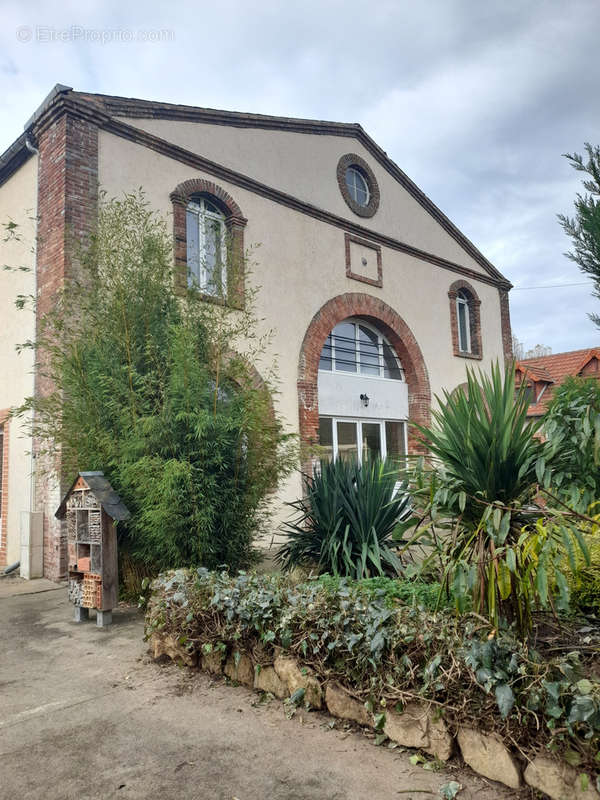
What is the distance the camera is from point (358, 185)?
1216 centimetres

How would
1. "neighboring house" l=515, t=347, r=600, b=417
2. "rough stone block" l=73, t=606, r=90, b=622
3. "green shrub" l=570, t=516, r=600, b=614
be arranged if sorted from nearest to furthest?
1. "green shrub" l=570, t=516, r=600, b=614
2. "rough stone block" l=73, t=606, r=90, b=622
3. "neighboring house" l=515, t=347, r=600, b=417

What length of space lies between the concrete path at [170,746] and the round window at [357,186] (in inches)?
402

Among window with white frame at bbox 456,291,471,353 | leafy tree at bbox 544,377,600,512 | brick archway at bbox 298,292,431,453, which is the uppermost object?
window with white frame at bbox 456,291,471,353

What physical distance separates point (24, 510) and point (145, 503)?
3.41 metres

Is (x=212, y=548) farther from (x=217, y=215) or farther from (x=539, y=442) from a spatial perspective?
(x=217, y=215)

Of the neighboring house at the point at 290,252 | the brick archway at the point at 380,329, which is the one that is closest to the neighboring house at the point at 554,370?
the neighboring house at the point at 290,252

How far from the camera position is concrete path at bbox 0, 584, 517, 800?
2424mm

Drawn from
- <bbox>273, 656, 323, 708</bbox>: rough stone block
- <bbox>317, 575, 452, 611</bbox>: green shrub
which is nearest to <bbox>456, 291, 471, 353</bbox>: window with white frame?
<bbox>317, 575, 452, 611</bbox>: green shrub


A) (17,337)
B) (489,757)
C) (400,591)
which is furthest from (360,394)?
(489,757)

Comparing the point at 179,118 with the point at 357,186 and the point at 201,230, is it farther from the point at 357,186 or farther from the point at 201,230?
the point at 357,186

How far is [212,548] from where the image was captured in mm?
4934

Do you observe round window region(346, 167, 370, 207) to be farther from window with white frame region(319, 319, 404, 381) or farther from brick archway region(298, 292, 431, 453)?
window with white frame region(319, 319, 404, 381)

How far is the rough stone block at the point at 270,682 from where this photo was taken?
10.7 ft

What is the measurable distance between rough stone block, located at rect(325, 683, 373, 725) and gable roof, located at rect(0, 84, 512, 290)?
7.34 metres
